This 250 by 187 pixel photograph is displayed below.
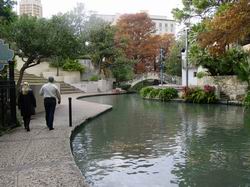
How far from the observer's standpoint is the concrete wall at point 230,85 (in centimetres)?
2831

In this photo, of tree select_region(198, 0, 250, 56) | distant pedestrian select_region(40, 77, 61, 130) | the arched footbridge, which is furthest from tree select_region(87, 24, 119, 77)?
distant pedestrian select_region(40, 77, 61, 130)

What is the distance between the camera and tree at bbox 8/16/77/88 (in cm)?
1925

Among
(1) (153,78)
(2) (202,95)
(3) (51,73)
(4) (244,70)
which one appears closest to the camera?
(4) (244,70)

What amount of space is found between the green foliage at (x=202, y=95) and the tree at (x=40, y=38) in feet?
37.1

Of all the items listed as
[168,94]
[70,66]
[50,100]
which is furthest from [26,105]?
[70,66]

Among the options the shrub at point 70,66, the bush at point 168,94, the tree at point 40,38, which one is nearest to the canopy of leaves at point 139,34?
the shrub at point 70,66

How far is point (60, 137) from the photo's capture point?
1126 centimetres

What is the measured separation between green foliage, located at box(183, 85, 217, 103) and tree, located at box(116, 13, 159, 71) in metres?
28.8

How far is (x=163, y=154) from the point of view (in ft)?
31.8

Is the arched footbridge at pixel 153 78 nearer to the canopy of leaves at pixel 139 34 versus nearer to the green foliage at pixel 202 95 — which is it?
the canopy of leaves at pixel 139 34

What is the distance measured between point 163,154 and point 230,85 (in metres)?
20.7

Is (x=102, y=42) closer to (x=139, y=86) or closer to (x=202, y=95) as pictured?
(x=139, y=86)

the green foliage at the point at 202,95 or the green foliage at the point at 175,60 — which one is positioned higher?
the green foliage at the point at 175,60

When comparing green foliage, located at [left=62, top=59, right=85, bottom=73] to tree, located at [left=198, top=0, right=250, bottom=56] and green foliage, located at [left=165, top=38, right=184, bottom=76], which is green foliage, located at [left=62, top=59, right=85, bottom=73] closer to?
green foliage, located at [left=165, top=38, right=184, bottom=76]
